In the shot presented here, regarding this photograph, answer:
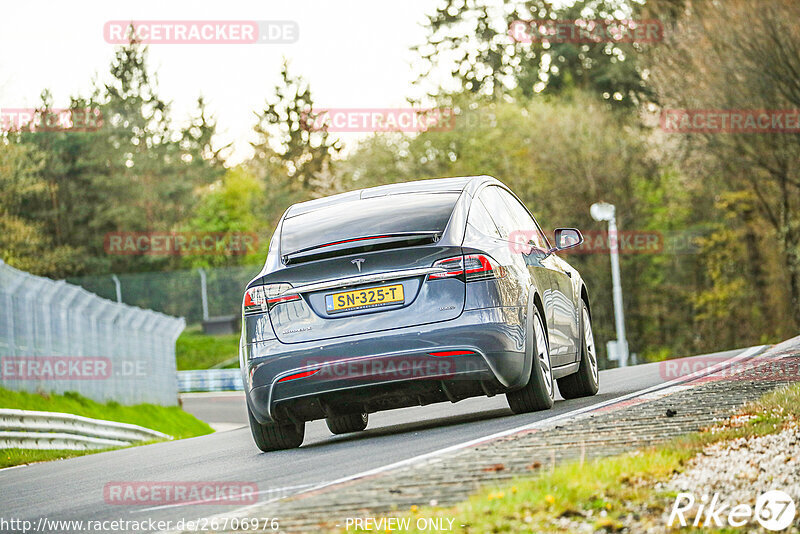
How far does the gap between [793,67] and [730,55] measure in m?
2.60

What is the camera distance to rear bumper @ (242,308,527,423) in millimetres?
8555

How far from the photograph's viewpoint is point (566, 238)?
35.2ft

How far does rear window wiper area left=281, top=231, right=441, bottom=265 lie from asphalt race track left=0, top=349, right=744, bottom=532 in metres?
1.37

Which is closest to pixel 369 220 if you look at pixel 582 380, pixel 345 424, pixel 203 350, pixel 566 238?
pixel 566 238

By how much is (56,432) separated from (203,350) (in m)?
39.8

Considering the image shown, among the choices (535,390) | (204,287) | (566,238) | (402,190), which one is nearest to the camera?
(535,390)

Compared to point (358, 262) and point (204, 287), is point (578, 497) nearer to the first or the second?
point (358, 262)

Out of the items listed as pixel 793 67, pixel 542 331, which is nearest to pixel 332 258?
pixel 542 331

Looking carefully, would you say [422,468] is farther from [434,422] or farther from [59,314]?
[59,314]

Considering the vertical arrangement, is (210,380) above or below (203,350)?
below

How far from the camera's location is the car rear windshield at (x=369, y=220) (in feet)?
29.0

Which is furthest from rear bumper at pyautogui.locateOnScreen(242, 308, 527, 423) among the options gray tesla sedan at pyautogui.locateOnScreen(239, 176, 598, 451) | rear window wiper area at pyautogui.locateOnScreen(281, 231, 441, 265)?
rear window wiper area at pyautogui.locateOnScreen(281, 231, 441, 265)

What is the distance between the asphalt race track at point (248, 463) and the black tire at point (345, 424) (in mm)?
99

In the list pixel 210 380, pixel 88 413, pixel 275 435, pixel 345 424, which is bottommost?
pixel 210 380
